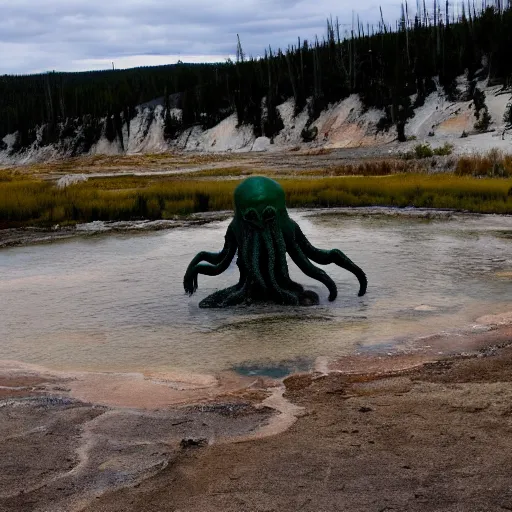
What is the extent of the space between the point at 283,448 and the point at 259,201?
4.46 m

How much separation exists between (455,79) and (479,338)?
4242cm

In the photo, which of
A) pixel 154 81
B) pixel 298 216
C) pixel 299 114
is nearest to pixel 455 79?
pixel 299 114

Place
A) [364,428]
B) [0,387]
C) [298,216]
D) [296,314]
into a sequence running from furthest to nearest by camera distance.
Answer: [298,216] → [296,314] → [0,387] → [364,428]

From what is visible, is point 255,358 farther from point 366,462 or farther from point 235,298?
point 366,462

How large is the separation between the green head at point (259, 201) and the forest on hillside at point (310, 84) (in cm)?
3477

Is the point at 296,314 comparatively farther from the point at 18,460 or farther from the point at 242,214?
the point at 18,460

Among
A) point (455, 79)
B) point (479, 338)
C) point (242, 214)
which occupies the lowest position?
point (479, 338)

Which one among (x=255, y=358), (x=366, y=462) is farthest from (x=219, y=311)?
(x=366, y=462)

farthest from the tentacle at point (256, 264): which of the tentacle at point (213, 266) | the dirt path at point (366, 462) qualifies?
the dirt path at point (366, 462)

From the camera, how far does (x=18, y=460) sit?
4523 mm

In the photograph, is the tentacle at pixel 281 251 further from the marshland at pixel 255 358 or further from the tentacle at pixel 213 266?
the tentacle at pixel 213 266

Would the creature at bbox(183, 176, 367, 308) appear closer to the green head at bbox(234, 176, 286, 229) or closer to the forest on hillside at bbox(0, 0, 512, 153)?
the green head at bbox(234, 176, 286, 229)

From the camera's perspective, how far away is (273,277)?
8.57m

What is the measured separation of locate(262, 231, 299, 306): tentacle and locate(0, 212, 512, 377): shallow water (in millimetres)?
168
